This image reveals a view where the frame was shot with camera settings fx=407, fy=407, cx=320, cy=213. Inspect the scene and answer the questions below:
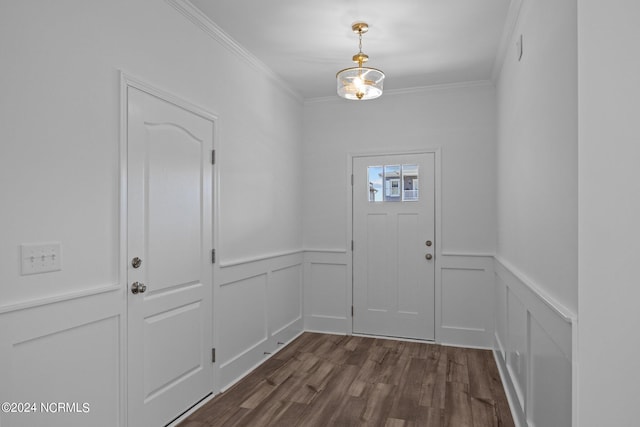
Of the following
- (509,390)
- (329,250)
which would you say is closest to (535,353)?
(509,390)

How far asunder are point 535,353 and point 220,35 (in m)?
2.96

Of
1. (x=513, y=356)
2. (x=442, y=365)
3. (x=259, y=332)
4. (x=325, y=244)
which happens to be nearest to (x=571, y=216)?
(x=513, y=356)

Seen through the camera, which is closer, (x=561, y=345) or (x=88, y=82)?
(x=561, y=345)

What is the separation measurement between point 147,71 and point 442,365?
3.31 metres

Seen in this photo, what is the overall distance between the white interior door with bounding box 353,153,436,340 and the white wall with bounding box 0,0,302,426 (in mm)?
2317

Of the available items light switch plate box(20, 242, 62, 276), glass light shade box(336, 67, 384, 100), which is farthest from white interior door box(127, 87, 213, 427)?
glass light shade box(336, 67, 384, 100)

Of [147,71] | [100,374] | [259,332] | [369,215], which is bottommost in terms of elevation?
[259,332]

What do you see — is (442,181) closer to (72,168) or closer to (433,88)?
(433,88)

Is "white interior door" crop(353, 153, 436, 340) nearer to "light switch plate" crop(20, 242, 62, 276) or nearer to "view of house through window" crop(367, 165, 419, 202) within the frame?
"view of house through window" crop(367, 165, 419, 202)

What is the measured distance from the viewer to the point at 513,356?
285 cm

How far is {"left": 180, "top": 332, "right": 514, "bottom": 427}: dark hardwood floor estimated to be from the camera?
267 centimetres

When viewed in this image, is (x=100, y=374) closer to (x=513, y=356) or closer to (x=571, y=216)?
(x=571, y=216)

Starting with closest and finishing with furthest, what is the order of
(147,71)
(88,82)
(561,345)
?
(561,345)
(88,82)
(147,71)

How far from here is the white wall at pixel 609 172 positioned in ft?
4.68
